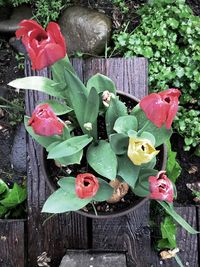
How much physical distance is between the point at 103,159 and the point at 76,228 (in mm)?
391

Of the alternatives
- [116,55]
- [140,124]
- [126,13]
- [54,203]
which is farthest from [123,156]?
[126,13]

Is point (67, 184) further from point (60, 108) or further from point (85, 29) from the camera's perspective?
point (85, 29)

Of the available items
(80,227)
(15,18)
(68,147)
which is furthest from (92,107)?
(15,18)

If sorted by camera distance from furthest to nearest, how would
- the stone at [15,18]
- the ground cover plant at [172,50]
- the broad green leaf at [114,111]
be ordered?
the stone at [15,18] → the ground cover plant at [172,50] → the broad green leaf at [114,111]

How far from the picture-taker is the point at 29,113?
1.42 metres

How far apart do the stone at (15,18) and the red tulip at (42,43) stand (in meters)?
0.99

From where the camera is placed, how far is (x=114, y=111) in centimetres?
111

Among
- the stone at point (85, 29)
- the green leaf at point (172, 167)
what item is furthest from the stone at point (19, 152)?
the green leaf at point (172, 167)

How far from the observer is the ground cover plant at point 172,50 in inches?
67.4

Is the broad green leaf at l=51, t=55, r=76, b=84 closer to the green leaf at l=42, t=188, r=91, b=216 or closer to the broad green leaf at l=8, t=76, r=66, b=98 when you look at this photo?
the broad green leaf at l=8, t=76, r=66, b=98

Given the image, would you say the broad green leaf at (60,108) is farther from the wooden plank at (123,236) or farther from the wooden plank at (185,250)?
the wooden plank at (185,250)

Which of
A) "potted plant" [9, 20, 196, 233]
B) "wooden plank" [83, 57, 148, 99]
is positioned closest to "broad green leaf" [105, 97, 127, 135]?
"potted plant" [9, 20, 196, 233]

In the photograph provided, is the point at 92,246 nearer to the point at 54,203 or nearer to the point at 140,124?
the point at 54,203

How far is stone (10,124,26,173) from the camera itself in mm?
1800
